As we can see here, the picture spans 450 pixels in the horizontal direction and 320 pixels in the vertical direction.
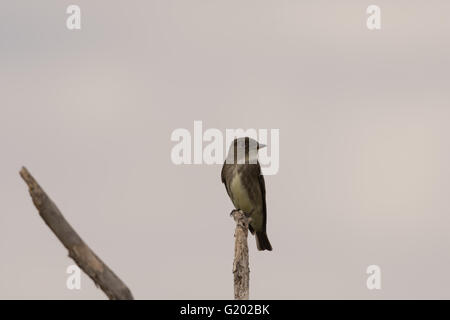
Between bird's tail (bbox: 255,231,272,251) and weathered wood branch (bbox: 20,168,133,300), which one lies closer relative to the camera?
weathered wood branch (bbox: 20,168,133,300)

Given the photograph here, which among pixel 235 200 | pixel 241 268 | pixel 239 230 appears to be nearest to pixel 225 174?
pixel 235 200

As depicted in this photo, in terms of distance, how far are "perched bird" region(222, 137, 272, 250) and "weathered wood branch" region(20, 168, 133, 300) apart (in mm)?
10738

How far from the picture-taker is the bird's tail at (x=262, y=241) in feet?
69.2

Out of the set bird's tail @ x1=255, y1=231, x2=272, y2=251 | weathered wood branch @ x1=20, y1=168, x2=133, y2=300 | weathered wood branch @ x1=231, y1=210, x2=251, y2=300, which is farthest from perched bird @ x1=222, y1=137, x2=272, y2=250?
weathered wood branch @ x1=20, y1=168, x2=133, y2=300

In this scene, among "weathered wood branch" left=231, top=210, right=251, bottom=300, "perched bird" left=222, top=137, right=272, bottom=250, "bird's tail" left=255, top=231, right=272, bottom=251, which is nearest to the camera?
"weathered wood branch" left=231, top=210, right=251, bottom=300

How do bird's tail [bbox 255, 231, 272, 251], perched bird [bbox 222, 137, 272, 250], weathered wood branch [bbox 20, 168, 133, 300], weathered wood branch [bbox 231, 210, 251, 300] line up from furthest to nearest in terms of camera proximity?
bird's tail [bbox 255, 231, 272, 251] < perched bird [bbox 222, 137, 272, 250] < weathered wood branch [bbox 231, 210, 251, 300] < weathered wood branch [bbox 20, 168, 133, 300]

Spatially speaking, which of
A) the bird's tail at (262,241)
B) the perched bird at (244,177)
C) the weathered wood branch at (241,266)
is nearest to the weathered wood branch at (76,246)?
the weathered wood branch at (241,266)

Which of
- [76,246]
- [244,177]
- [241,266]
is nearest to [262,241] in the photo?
[244,177]

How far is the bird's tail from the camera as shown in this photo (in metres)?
21.1

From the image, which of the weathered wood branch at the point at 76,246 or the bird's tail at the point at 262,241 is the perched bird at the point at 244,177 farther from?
the weathered wood branch at the point at 76,246

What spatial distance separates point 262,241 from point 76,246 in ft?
41.9

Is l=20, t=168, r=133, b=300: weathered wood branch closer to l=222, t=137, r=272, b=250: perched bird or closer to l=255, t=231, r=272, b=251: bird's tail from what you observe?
l=222, t=137, r=272, b=250: perched bird

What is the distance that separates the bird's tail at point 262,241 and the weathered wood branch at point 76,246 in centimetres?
1239

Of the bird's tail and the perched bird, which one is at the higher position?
the perched bird
